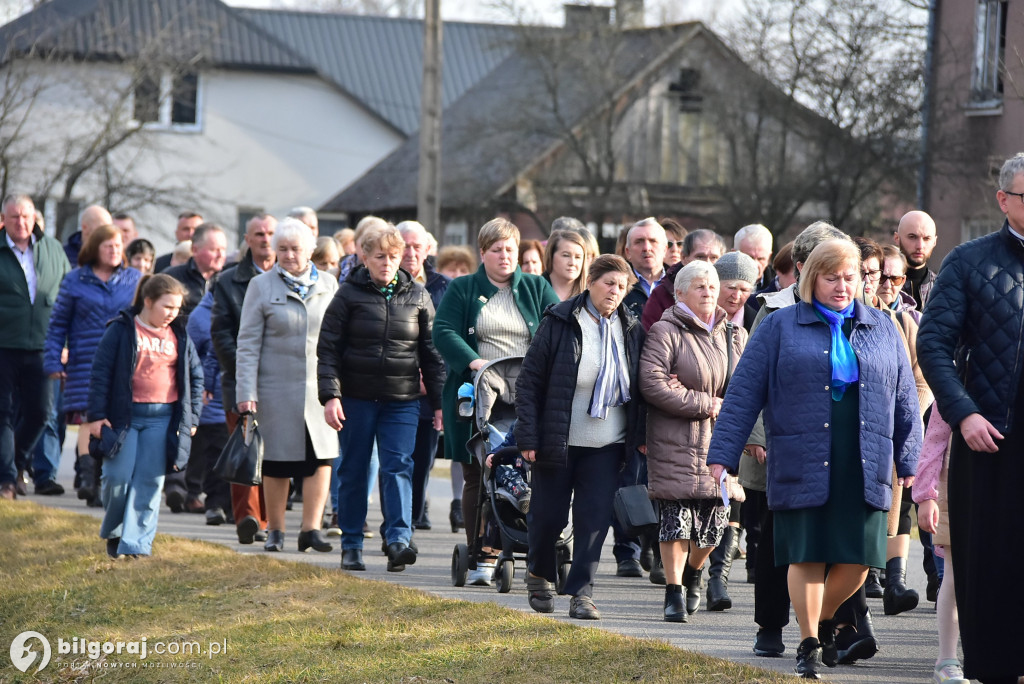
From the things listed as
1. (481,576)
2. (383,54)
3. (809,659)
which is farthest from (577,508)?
(383,54)

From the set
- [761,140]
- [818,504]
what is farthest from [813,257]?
[761,140]

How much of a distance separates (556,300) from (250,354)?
2.22 m

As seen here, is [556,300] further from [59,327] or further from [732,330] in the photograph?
[59,327]

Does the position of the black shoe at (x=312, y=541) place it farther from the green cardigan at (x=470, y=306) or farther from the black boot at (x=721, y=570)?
the black boot at (x=721, y=570)

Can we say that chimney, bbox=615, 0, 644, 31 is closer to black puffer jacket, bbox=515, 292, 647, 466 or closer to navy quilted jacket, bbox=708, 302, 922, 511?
black puffer jacket, bbox=515, 292, 647, 466

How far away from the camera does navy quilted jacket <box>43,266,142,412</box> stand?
Answer: 12.4 m

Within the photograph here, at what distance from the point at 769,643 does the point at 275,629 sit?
2.62 m

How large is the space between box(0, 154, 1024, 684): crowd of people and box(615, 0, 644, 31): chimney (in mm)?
21220


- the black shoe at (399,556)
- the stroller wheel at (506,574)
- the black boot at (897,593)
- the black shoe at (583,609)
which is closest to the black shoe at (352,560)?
the black shoe at (399,556)

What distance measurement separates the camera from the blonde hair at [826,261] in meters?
7.00

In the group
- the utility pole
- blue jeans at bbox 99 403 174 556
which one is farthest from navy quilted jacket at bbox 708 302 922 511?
the utility pole

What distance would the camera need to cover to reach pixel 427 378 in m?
10.2

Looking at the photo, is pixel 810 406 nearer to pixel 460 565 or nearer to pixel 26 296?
pixel 460 565

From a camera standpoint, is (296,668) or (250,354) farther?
(250,354)
